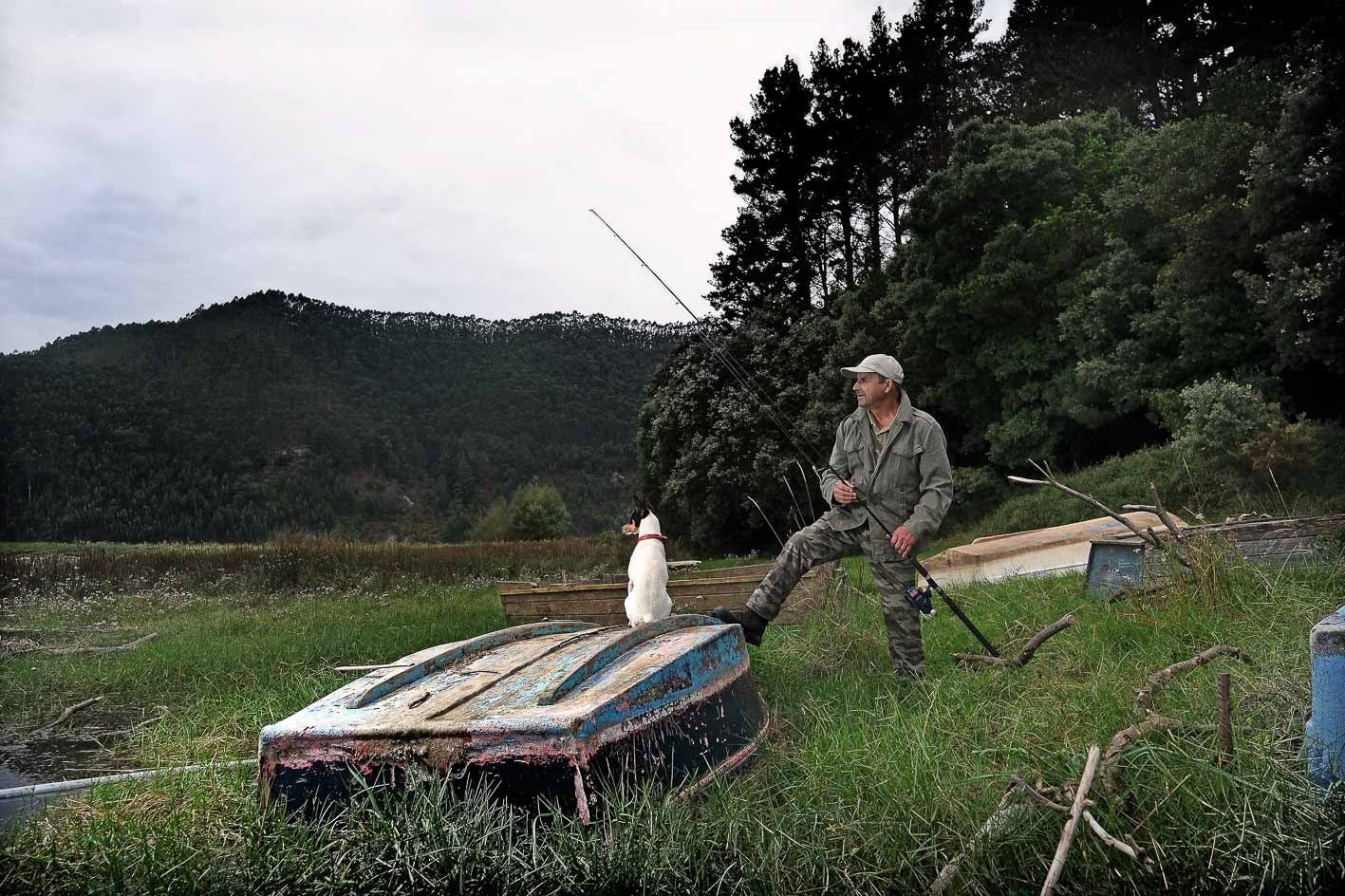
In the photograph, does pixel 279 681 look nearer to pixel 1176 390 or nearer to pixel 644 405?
pixel 1176 390

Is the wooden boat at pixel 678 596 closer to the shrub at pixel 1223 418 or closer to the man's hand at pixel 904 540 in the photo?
the man's hand at pixel 904 540

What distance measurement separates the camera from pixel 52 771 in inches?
205

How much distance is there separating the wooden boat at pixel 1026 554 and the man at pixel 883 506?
4.25 m

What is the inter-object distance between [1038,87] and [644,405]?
462 inches

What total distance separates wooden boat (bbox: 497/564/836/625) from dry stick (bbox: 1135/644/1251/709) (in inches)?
141

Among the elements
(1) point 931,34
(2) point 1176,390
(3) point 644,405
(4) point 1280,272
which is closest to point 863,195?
(1) point 931,34

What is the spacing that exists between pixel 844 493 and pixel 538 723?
264 cm

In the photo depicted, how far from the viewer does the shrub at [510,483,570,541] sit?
96.8 feet

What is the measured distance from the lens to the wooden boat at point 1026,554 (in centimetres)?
942

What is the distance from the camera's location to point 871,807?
11.1 feet

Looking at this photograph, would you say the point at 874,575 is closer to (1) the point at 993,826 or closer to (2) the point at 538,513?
(1) the point at 993,826

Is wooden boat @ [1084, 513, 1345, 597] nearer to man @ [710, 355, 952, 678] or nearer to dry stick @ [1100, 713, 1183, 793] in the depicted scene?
man @ [710, 355, 952, 678]

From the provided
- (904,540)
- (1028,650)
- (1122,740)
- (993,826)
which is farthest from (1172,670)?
(904,540)

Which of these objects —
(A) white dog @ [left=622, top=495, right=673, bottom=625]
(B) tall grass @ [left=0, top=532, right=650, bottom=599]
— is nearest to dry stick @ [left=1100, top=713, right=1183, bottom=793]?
(A) white dog @ [left=622, top=495, right=673, bottom=625]
